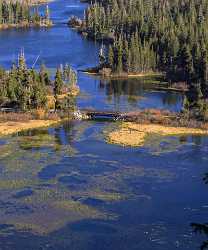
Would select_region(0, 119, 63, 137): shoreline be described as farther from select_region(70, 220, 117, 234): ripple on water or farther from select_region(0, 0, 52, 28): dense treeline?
select_region(0, 0, 52, 28): dense treeline

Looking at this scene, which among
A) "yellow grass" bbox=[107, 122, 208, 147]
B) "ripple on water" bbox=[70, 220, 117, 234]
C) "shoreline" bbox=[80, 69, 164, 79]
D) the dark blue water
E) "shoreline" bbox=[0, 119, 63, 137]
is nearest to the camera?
the dark blue water

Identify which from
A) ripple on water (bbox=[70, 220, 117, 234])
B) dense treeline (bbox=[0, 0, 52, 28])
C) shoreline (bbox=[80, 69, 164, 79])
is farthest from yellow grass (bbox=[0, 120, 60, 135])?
dense treeline (bbox=[0, 0, 52, 28])

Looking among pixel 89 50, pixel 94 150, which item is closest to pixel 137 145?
pixel 94 150

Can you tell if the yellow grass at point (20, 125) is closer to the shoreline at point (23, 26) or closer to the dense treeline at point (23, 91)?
the dense treeline at point (23, 91)

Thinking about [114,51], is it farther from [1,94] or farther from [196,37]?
[1,94]

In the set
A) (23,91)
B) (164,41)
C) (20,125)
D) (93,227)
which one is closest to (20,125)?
(20,125)

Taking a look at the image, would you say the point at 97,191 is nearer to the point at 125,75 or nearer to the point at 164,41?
the point at 125,75
